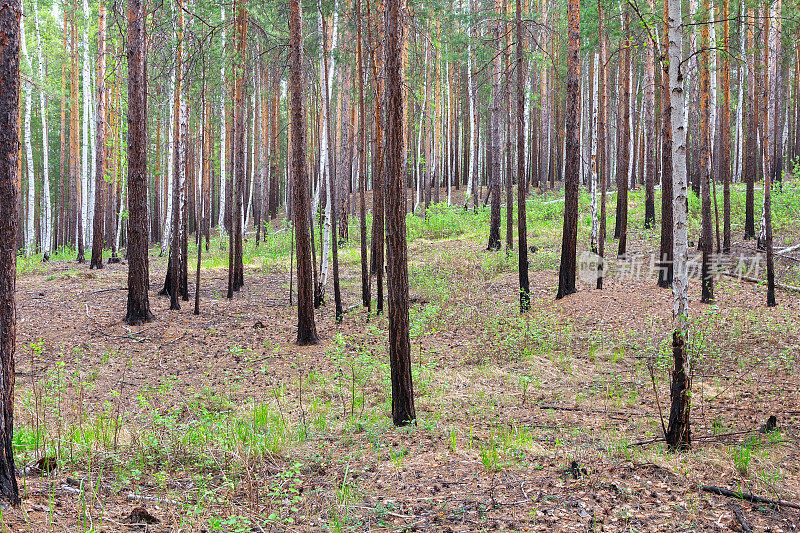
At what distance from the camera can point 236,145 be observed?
1377 cm

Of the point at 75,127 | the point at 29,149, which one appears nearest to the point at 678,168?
the point at 29,149

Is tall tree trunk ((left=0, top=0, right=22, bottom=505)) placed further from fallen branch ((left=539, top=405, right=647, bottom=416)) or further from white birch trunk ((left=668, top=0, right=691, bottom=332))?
fallen branch ((left=539, top=405, right=647, bottom=416))

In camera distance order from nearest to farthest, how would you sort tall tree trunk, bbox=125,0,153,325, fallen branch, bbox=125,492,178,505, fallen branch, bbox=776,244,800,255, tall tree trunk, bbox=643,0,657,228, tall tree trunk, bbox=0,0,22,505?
1. tall tree trunk, bbox=0,0,22,505
2. fallen branch, bbox=125,492,178,505
3. tall tree trunk, bbox=125,0,153,325
4. fallen branch, bbox=776,244,800,255
5. tall tree trunk, bbox=643,0,657,228

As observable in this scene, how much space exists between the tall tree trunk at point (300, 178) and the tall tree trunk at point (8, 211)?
6496 mm

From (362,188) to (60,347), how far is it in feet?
22.9

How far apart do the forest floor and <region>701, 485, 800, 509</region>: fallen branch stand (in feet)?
0.24

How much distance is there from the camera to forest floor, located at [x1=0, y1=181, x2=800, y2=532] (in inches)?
172

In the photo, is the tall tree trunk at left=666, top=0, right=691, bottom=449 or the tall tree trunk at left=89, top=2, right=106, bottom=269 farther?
the tall tree trunk at left=89, top=2, right=106, bottom=269

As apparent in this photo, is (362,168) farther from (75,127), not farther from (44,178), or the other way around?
(44,178)

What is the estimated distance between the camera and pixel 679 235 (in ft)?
17.6

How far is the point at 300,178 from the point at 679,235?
6.99 m

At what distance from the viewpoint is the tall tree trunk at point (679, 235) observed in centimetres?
529
